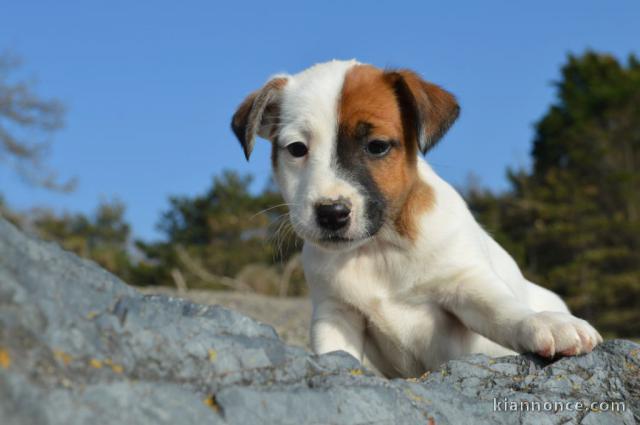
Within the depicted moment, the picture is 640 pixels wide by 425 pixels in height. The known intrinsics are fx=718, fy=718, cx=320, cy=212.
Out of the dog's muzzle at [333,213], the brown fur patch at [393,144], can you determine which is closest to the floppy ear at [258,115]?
the brown fur patch at [393,144]

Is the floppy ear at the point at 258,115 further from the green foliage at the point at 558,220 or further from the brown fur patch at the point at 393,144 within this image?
the green foliage at the point at 558,220

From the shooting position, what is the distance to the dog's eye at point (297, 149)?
474cm

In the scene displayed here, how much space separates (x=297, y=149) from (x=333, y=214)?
2.44 ft

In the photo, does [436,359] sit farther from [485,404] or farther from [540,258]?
[540,258]

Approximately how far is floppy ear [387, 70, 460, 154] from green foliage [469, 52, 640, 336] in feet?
70.3

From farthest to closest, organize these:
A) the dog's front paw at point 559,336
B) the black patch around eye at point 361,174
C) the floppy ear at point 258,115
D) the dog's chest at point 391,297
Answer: the floppy ear at point 258,115 → the dog's chest at point 391,297 → the black patch around eye at point 361,174 → the dog's front paw at point 559,336

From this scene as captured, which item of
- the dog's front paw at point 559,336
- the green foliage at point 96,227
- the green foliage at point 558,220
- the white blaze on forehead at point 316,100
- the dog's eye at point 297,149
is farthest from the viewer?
the green foliage at point 96,227

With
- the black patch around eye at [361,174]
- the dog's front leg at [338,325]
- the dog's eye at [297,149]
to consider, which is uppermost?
the dog's eye at [297,149]

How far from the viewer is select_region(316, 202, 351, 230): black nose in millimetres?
4223

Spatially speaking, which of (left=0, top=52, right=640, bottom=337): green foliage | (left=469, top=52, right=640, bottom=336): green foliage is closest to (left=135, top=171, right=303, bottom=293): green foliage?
(left=0, top=52, right=640, bottom=337): green foliage

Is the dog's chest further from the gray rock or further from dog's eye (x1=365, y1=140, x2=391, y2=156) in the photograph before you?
the gray rock

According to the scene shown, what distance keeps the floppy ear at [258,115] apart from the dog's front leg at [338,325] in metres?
1.29

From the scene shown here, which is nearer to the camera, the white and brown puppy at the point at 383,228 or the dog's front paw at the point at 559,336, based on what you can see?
the dog's front paw at the point at 559,336

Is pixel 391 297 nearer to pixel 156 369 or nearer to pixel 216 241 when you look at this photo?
pixel 156 369
